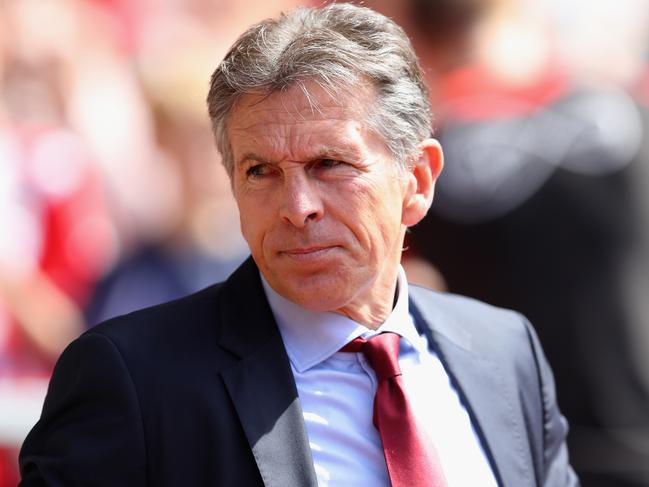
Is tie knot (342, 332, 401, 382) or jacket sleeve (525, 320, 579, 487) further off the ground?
tie knot (342, 332, 401, 382)

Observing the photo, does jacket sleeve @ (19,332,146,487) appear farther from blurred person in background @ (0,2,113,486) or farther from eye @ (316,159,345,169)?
blurred person in background @ (0,2,113,486)

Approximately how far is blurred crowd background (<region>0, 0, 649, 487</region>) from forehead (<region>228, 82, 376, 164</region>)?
66cm

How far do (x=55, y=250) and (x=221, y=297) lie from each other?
2070mm

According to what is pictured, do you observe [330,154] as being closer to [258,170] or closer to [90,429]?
[258,170]

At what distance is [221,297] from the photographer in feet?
7.33

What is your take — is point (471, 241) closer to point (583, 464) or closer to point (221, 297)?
point (583, 464)

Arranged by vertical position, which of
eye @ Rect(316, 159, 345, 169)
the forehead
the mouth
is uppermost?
the forehead

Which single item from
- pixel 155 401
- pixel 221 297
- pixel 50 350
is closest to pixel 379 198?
pixel 221 297

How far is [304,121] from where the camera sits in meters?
2.04

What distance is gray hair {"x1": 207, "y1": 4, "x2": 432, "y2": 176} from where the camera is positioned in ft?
6.72

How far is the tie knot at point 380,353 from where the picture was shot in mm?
2156

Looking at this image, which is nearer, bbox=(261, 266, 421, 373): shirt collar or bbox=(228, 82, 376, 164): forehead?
bbox=(228, 82, 376, 164): forehead

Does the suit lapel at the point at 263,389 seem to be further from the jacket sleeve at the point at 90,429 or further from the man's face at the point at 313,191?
the jacket sleeve at the point at 90,429

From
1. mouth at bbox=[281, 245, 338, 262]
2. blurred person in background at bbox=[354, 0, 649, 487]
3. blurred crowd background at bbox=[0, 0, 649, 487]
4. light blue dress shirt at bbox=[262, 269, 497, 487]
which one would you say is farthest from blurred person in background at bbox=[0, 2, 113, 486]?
mouth at bbox=[281, 245, 338, 262]
